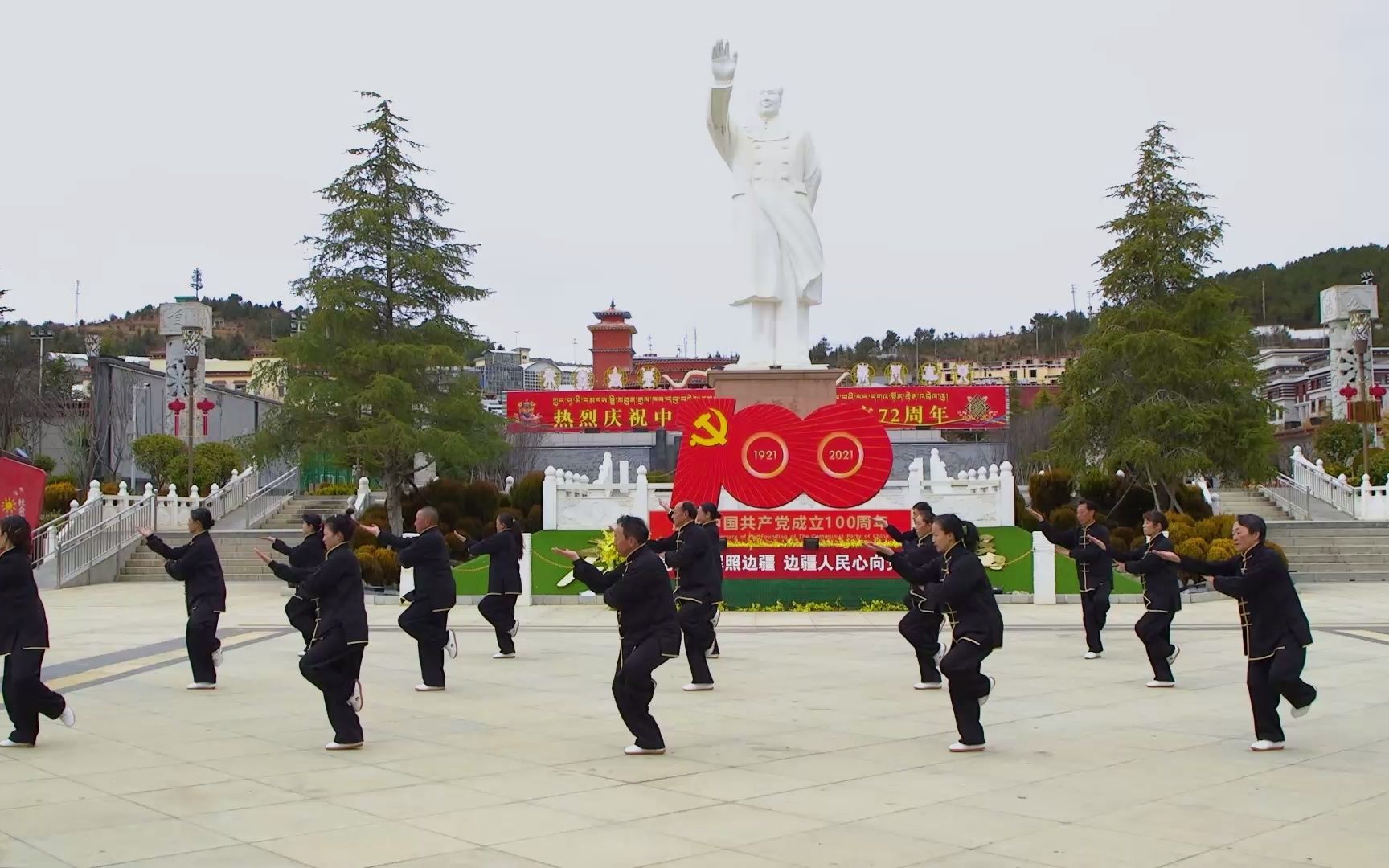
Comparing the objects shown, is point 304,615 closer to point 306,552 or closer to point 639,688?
point 306,552

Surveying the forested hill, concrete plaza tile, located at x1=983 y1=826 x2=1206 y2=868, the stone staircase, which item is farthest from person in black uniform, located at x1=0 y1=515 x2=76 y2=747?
the forested hill

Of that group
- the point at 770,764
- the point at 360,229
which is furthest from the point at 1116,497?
the point at 770,764

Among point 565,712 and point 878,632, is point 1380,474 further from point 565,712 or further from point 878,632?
point 565,712

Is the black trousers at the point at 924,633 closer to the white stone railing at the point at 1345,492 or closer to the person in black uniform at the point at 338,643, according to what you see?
the person in black uniform at the point at 338,643

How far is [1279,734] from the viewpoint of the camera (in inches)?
283

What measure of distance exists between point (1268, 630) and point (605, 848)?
4.12m

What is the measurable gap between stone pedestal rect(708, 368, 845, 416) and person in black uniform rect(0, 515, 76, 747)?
46.2 feet

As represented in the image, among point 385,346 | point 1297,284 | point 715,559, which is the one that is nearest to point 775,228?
point 385,346

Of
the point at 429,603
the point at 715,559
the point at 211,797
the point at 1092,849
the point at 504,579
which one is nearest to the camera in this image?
the point at 1092,849

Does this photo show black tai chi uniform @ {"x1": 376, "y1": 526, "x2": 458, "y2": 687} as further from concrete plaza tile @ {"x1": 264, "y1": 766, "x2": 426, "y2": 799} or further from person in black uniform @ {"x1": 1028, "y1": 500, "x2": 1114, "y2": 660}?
person in black uniform @ {"x1": 1028, "y1": 500, "x2": 1114, "y2": 660}

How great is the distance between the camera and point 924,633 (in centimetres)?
948

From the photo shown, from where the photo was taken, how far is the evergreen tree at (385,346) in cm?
2344

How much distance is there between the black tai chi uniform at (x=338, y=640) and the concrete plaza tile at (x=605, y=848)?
2.40 metres

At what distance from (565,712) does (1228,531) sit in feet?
45.1
